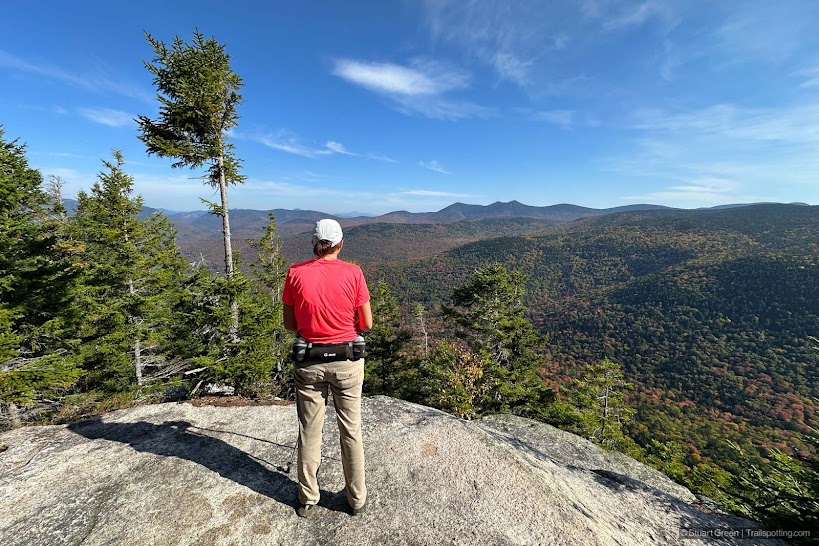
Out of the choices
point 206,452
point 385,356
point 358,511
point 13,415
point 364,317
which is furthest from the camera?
point 385,356

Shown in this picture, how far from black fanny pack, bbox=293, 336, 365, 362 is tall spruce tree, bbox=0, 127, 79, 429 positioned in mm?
10705

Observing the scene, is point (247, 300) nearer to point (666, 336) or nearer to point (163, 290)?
point (163, 290)

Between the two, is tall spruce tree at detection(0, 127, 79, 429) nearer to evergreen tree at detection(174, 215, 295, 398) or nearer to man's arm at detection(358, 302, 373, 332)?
evergreen tree at detection(174, 215, 295, 398)

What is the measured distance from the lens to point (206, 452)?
5535 millimetres

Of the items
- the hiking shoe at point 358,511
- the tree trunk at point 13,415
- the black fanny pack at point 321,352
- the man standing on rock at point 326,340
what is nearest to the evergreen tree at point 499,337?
the hiking shoe at point 358,511

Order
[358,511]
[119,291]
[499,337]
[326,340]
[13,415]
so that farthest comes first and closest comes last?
1. [499,337]
2. [119,291]
3. [13,415]
4. [358,511]
5. [326,340]

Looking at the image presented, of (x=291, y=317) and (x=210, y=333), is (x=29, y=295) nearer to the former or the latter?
(x=210, y=333)

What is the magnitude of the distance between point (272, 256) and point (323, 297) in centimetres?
2585

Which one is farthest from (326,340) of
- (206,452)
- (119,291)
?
(119,291)

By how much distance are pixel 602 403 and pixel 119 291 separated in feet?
98.6

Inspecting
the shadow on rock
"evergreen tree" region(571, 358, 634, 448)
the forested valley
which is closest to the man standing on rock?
the shadow on rock

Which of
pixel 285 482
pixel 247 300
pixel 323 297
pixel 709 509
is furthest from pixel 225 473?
pixel 247 300

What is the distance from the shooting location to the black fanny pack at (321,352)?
361 centimetres

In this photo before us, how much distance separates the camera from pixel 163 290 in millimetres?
17750
